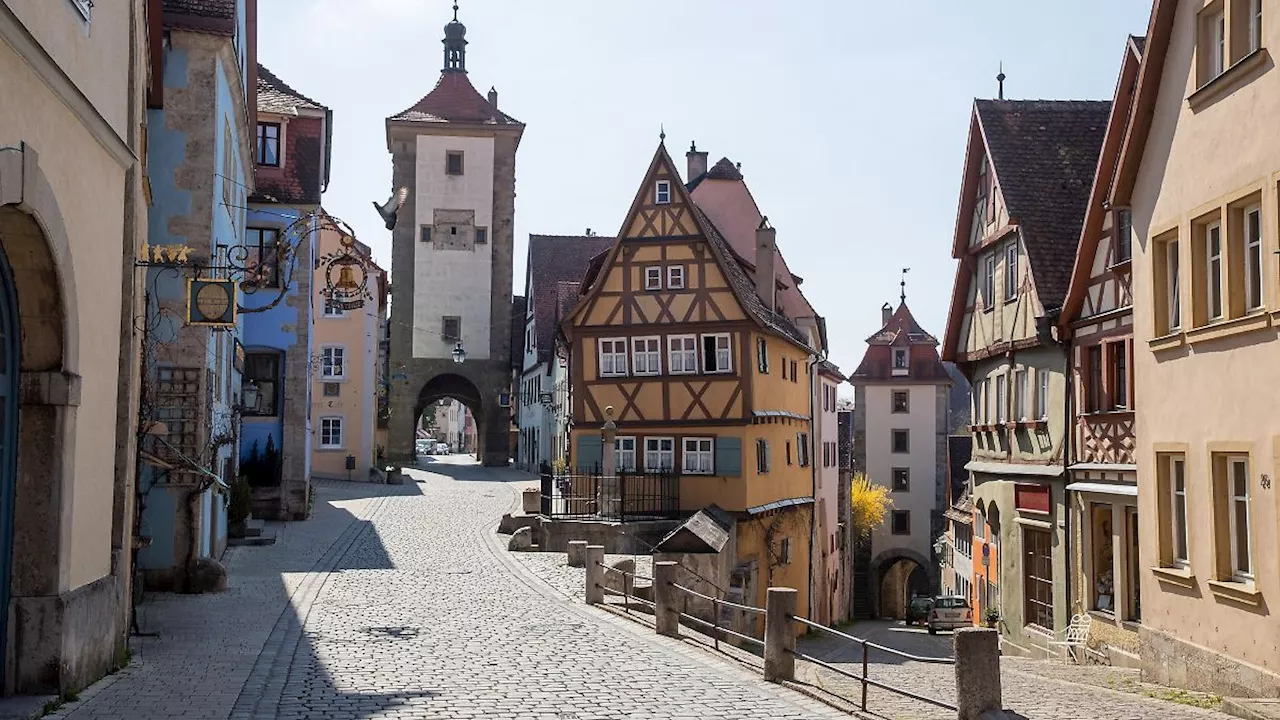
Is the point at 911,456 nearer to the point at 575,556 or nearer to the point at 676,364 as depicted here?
the point at 676,364

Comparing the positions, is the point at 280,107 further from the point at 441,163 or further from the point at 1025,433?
the point at 441,163

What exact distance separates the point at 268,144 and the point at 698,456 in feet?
42.0

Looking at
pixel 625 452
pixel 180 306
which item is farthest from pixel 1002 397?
pixel 180 306

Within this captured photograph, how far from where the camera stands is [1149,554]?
52.2 ft

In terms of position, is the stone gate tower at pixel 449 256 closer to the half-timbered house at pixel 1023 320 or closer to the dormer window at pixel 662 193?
the dormer window at pixel 662 193

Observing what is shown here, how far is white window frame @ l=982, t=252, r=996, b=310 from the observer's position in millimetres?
24780

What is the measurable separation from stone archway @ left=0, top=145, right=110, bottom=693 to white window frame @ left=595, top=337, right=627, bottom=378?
2105cm

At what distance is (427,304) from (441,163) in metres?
6.66

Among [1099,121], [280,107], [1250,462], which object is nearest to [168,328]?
[280,107]

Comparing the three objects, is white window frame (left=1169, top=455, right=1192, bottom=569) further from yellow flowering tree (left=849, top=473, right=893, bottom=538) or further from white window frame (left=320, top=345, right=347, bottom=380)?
white window frame (left=320, top=345, right=347, bottom=380)

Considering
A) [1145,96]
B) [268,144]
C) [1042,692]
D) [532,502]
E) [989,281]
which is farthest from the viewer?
[532,502]

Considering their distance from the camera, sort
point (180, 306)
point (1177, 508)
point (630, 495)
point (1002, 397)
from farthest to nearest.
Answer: point (630, 495) < point (1002, 397) < point (180, 306) < point (1177, 508)

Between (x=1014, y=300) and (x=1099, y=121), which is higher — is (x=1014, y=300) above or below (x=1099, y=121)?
below

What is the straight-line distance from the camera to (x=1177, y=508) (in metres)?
15.5
